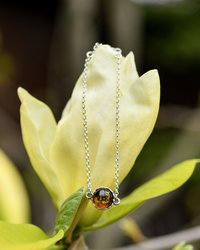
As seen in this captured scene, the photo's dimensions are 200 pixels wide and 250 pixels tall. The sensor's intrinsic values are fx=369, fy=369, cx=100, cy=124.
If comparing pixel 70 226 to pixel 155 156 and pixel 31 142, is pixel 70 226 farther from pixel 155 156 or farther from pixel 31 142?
pixel 155 156

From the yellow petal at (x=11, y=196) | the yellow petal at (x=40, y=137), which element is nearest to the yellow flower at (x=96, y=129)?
the yellow petal at (x=40, y=137)

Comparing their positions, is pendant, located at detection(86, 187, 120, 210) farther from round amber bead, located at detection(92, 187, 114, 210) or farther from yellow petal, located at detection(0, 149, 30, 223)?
yellow petal, located at detection(0, 149, 30, 223)

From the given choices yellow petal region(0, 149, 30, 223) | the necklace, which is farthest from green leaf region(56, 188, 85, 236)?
yellow petal region(0, 149, 30, 223)

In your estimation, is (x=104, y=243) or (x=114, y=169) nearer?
(x=114, y=169)

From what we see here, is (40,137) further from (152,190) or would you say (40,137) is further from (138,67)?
(138,67)

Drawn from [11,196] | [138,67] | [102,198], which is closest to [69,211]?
[102,198]

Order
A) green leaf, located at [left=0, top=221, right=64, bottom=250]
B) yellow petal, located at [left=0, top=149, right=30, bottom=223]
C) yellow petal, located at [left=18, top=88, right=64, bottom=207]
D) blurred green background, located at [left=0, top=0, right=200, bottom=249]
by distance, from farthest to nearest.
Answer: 1. blurred green background, located at [left=0, top=0, right=200, bottom=249]
2. yellow petal, located at [left=0, top=149, right=30, bottom=223]
3. yellow petal, located at [left=18, top=88, right=64, bottom=207]
4. green leaf, located at [left=0, top=221, right=64, bottom=250]

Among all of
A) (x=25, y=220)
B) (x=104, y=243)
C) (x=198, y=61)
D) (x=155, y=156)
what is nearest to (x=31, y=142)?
(x=25, y=220)
